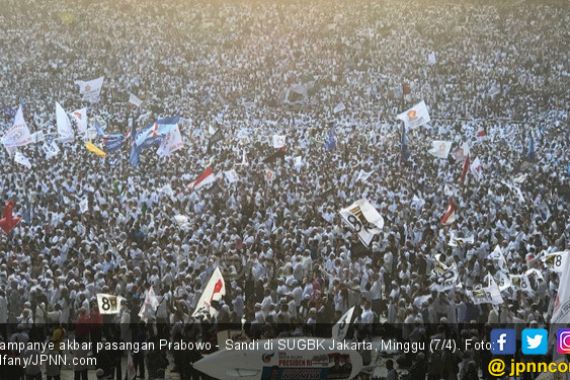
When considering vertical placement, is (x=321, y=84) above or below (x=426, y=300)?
above

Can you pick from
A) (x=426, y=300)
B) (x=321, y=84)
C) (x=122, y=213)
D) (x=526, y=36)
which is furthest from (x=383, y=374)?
(x=526, y=36)

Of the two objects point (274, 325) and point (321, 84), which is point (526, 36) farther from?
point (274, 325)

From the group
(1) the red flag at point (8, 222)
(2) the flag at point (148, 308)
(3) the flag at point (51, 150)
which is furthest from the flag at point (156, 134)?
(2) the flag at point (148, 308)

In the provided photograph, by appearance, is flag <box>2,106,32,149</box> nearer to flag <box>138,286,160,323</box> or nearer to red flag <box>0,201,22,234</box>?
red flag <box>0,201,22,234</box>

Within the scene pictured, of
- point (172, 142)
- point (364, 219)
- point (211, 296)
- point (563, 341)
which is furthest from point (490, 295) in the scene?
point (172, 142)

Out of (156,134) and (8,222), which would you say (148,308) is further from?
(156,134)

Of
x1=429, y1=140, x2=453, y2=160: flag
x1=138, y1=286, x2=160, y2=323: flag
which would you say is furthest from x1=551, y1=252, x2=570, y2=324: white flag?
x1=429, y1=140, x2=453, y2=160: flag
